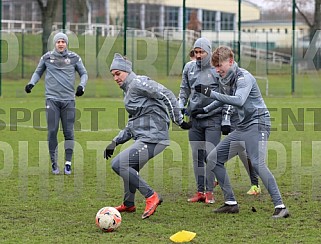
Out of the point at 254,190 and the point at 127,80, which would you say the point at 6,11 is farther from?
the point at 127,80

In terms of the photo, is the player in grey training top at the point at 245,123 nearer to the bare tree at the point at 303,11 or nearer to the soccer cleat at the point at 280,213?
the soccer cleat at the point at 280,213

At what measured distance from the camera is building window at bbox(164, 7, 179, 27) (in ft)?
132

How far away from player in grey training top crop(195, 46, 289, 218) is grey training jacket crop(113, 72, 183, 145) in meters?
0.39

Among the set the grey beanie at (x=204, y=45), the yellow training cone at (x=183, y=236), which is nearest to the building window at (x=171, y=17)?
the grey beanie at (x=204, y=45)

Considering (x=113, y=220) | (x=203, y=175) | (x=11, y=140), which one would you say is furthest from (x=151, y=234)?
(x=11, y=140)

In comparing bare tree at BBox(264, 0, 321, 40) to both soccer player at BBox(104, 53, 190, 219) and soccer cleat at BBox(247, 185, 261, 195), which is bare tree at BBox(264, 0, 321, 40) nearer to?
soccer cleat at BBox(247, 185, 261, 195)

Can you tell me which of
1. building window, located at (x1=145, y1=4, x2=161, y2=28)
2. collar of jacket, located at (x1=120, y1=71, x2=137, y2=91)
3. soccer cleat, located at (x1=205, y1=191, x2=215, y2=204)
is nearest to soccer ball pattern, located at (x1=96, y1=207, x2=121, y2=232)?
collar of jacket, located at (x1=120, y1=71, x2=137, y2=91)

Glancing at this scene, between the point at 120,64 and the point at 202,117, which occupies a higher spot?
the point at 120,64

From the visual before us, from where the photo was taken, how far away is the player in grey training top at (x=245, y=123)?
8.45 metres

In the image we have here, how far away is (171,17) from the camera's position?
41438 millimetres

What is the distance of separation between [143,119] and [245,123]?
1130mm

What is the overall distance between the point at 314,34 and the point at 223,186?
22.1 m

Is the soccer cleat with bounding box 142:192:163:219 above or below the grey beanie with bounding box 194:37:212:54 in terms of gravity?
below

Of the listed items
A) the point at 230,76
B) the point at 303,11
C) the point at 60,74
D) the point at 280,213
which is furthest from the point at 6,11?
the point at 280,213
